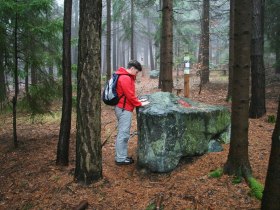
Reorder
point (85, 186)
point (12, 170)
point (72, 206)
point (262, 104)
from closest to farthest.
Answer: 1. point (72, 206)
2. point (85, 186)
3. point (12, 170)
4. point (262, 104)

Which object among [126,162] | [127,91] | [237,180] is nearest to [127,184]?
[126,162]

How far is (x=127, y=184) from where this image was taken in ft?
21.0

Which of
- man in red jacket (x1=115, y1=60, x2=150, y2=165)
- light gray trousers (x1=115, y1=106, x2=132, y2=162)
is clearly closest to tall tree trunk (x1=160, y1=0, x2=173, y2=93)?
man in red jacket (x1=115, y1=60, x2=150, y2=165)

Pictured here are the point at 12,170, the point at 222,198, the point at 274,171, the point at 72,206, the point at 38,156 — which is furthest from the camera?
the point at 38,156

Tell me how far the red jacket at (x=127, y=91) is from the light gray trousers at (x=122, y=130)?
13cm

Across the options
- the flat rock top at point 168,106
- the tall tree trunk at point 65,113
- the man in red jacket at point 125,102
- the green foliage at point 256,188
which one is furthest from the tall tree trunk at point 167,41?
the green foliage at point 256,188

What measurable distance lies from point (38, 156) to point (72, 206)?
126 inches

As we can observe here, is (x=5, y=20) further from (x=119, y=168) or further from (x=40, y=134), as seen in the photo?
(x=119, y=168)

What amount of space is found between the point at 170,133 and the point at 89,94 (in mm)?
1814

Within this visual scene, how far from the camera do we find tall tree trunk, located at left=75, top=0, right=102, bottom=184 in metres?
5.97

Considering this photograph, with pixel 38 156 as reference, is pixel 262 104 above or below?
above

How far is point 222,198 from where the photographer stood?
518cm

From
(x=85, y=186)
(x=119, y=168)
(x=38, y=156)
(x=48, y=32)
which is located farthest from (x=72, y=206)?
(x=48, y=32)

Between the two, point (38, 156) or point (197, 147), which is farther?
point (38, 156)
